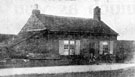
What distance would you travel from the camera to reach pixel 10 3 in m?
12.9

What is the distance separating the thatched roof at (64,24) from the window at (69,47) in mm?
948

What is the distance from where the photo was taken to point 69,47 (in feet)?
60.5

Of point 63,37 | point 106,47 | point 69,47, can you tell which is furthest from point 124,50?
point 63,37

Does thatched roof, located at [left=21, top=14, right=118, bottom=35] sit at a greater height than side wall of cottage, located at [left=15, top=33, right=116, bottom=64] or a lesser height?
greater

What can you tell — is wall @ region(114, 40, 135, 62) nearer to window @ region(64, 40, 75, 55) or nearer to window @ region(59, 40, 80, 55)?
window @ region(59, 40, 80, 55)

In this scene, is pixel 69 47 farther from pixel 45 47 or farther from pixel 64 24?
pixel 64 24

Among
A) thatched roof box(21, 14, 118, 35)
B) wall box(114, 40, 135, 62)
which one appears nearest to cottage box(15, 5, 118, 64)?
thatched roof box(21, 14, 118, 35)

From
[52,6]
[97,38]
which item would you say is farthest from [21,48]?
[97,38]

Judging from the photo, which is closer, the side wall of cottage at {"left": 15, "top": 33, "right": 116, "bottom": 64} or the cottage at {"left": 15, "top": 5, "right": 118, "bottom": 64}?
the side wall of cottage at {"left": 15, "top": 33, "right": 116, "bottom": 64}

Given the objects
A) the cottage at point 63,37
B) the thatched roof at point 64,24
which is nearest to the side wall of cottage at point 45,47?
the cottage at point 63,37

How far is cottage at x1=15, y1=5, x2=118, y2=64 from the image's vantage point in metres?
17.4

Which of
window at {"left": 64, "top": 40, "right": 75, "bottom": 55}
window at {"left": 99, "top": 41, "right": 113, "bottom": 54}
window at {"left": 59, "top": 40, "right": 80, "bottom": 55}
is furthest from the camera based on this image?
window at {"left": 99, "top": 41, "right": 113, "bottom": 54}

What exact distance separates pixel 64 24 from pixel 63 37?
4.96 ft

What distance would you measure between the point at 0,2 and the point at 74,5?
562 cm
